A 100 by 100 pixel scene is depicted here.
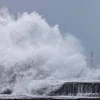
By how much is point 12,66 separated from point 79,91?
11.2m

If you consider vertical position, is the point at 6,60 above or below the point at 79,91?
above

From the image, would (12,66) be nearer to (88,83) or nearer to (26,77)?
(26,77)

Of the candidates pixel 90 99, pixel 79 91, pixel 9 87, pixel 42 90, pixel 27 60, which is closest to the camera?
pixel 90 99

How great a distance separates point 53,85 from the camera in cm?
4147

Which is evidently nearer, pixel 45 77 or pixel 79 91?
pixel 79 91

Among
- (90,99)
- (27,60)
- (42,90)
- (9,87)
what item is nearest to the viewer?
(90,99)

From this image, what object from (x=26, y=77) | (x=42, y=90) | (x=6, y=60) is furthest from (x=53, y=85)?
(x=6, y=60)

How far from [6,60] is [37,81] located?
6.87 meters

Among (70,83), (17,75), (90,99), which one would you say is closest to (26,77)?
(17,75)

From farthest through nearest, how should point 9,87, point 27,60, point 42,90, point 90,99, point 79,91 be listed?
point 27,60
point 9,87
point 42,90
point 79,91
point 90,99

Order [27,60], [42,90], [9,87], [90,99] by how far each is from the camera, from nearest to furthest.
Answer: [90,99] < [42,90] < [9,87] < [27,60]

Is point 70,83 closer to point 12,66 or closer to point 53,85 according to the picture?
point 53,85

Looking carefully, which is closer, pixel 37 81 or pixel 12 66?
pixel 37 81

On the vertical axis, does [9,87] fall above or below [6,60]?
below
